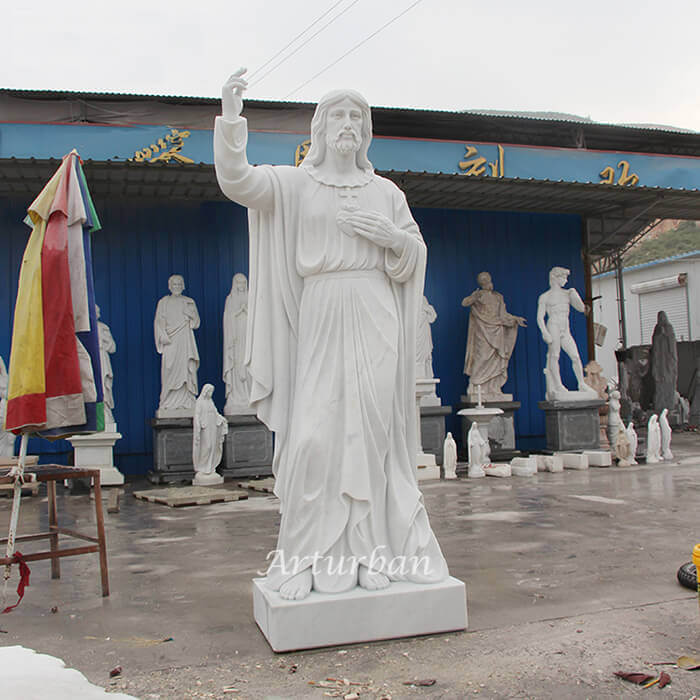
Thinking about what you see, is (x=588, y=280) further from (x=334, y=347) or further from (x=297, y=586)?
(x=297, y=586)

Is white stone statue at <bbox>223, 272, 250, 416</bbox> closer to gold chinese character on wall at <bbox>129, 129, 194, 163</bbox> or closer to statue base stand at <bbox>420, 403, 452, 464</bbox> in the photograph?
gold chinese character on wall at <bbox>129, 129, 194, 163</bbox>

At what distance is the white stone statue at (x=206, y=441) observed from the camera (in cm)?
1023

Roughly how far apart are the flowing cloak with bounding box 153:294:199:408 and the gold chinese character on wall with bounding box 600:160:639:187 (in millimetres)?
7832

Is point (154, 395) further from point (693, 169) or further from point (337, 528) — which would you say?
point (693, 169)

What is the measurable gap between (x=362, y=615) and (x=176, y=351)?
856 cm

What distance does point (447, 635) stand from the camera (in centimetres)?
332

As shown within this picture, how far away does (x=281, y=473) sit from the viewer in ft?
11.5

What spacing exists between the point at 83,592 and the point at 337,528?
1931 millimetres

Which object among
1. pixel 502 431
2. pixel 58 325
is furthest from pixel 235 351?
pixel 58 325

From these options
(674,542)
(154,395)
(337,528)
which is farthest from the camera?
(154,395)

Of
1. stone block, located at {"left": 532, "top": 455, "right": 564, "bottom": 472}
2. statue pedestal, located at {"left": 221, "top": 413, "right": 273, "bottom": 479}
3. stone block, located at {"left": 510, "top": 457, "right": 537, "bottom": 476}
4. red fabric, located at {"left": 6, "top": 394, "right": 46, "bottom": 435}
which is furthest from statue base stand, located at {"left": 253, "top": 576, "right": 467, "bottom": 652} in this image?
stone block, located at {"left": 532, "top": 455, "right": 564, "bottom": 472}

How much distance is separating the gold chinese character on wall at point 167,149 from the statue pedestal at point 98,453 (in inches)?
162

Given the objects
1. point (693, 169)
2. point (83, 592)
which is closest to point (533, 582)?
point (83, 592)

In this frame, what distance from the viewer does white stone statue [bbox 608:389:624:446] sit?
1226 centimetres
